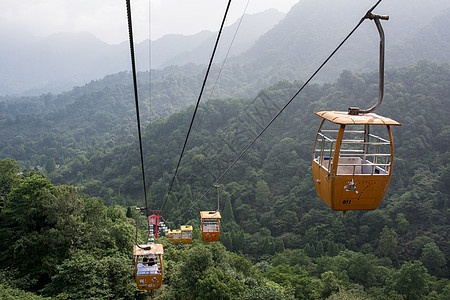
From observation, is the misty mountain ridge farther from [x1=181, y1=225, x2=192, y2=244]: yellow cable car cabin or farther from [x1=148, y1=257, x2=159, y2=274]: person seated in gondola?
[x1=148, y1=257, x2=159, y2=274]: person seated in gondola

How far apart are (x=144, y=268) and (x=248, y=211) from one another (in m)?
38.0

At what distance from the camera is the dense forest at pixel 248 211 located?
15.5 meters

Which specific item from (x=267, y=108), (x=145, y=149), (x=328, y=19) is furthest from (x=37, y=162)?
(x=328, y=19)

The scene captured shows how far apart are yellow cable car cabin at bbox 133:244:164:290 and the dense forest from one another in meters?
3.54

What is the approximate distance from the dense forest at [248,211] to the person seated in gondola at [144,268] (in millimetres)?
3599

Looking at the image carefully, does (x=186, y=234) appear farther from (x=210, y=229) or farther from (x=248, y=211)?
(x=248, y=211)

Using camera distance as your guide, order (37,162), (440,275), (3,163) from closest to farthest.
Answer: (3,163)
(440,275)
(37,162)

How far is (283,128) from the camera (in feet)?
216

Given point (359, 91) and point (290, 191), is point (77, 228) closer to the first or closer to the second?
point (290, 191)

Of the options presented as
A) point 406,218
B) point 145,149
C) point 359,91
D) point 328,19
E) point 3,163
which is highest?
point 328,19

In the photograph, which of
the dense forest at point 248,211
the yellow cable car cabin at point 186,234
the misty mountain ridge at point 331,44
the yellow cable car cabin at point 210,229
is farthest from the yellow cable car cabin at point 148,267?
the misty mountain ridge at point 331,44

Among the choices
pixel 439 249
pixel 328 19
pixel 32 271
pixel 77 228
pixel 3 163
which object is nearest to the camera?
pixel 32 271

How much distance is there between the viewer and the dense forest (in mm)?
15547

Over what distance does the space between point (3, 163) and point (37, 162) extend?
73357 millimetres
